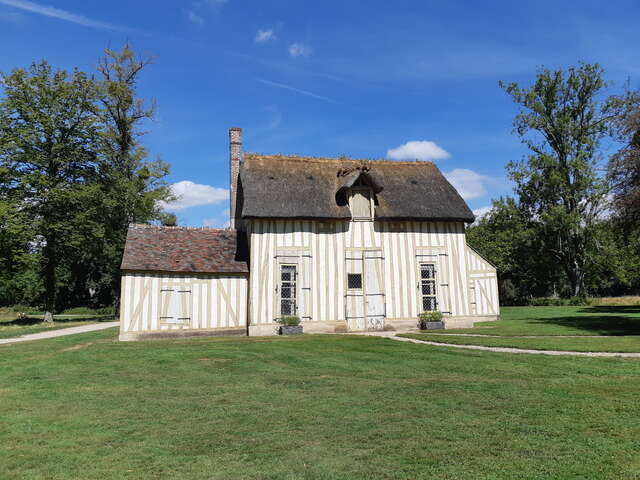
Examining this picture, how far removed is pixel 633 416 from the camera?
18.2 feet

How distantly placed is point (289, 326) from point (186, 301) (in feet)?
12.2

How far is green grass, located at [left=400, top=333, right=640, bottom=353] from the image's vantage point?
1063 centimetres

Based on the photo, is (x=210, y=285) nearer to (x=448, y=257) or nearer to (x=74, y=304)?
(x=448, y=257)

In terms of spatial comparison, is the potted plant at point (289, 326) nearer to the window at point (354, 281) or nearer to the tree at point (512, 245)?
the window at point (354, 281)

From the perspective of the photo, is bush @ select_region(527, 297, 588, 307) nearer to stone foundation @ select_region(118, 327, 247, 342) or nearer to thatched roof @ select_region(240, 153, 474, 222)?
thatched roof @ select_region(240, 153, 474, 222)

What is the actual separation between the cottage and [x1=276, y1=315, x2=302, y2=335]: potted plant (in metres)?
0.44

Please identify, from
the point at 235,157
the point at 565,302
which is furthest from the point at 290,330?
the point at 565,302

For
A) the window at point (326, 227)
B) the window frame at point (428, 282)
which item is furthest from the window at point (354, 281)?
the window frame at point (428, 282)

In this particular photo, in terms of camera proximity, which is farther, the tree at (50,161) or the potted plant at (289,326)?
the tree at (50,161)

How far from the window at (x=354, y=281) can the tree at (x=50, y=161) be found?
1577cm

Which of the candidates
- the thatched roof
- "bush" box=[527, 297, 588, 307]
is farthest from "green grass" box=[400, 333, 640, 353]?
"bush" box=[527, 297, 588, 307]

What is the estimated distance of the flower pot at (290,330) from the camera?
16391mm

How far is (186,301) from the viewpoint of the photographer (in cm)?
1636

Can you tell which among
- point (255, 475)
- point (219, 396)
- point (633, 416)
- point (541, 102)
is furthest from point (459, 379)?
point (541, 102)
